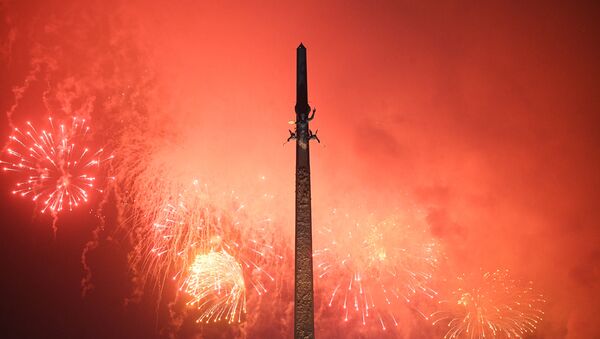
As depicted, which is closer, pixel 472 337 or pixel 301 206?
pixel 301 206

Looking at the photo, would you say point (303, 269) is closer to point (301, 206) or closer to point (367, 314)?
point (301, 206)

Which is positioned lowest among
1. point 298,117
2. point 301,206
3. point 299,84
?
point 301,206

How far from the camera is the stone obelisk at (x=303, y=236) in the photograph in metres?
10.6

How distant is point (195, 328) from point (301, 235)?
32440 millimetres

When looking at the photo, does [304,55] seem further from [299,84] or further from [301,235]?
[301,235]

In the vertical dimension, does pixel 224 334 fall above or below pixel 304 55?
below

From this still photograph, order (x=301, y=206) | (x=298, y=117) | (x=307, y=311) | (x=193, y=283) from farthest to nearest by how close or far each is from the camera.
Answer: (x=193, y=283) < (x=298, y=117) < (x=301, y=206) < (x=307, y=311)

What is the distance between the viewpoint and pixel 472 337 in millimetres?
41969

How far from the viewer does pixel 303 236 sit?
11.2 m

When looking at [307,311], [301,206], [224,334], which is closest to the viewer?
[307,311]

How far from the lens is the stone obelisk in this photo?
10617 mm

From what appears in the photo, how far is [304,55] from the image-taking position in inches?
551

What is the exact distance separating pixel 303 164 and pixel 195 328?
3270 cm

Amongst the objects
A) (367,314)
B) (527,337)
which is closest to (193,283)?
(367,314)
